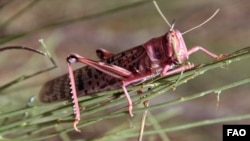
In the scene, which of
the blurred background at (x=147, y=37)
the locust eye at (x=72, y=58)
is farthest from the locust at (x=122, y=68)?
the blurred background at (x=147, y=37)

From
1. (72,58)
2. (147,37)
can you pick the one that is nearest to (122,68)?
(72,58)

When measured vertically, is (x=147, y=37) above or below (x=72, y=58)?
above

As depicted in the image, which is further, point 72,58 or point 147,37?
point 147,37

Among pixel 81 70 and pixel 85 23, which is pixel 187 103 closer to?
pixel 85 23

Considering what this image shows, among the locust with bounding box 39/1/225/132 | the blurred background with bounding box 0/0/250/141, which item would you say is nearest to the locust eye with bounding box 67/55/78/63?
the locust with bounding box 39/1/225/132

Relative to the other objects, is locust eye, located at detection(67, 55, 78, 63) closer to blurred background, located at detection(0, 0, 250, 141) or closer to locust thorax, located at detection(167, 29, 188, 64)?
locust thorax, located at detection(167, 29, 188, 64)

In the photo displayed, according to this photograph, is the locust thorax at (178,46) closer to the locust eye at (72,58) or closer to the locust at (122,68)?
the locust at (122,68)

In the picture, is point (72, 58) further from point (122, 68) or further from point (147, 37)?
point (147, 37)

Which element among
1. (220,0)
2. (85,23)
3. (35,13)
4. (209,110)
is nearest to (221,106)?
(209,110)
